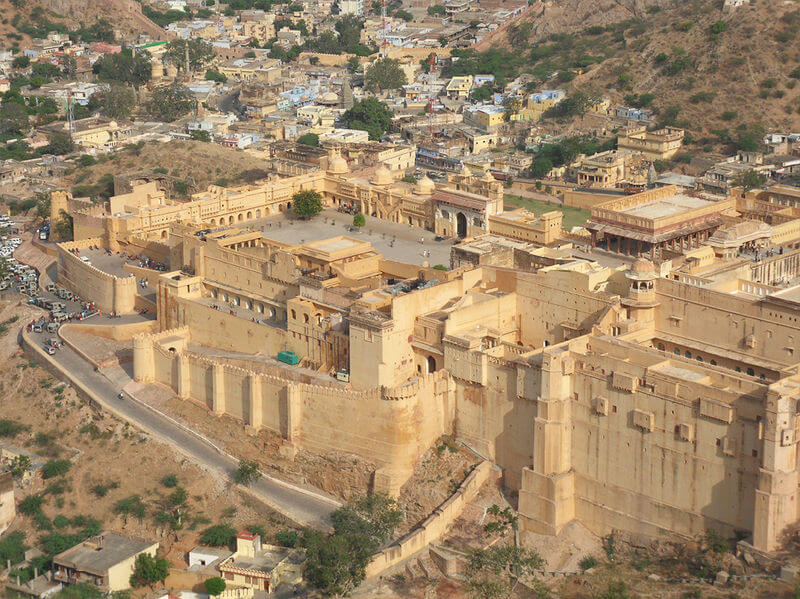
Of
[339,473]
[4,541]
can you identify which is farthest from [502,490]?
[4,541]

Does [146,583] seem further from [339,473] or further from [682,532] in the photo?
[682,532]

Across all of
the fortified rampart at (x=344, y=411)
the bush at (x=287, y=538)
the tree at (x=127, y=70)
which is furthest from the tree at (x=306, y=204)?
the tree at (x=127, y=70)

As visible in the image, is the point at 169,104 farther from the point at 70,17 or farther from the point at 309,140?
the point at 70,17

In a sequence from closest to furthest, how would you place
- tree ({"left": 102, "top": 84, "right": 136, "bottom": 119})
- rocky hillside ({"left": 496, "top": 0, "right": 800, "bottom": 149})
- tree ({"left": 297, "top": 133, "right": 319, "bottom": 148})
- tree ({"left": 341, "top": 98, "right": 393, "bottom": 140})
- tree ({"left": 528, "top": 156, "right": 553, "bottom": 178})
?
tree ({"left": 528, "top": 156, "right": 553, "bottom": 178}) → rocky hillside ({"left": 496, "top": 0, "right": 800, "bottom": 149}) → tree ({"left": 297, "top": 133, "right": 319, "bottom": 148}) → tree ({"left": 341, "top": 98, "right": 393, "bottom": 140}) → tree ({"left": 102, "top": 84, "right": 136, "bottom": 119})

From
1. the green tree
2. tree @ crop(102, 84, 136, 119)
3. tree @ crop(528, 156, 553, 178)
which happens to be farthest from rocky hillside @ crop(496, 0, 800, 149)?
the green tree

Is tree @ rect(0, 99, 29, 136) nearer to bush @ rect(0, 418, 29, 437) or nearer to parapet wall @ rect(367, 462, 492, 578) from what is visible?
bush @ rect(0, 418, 29, 437)
